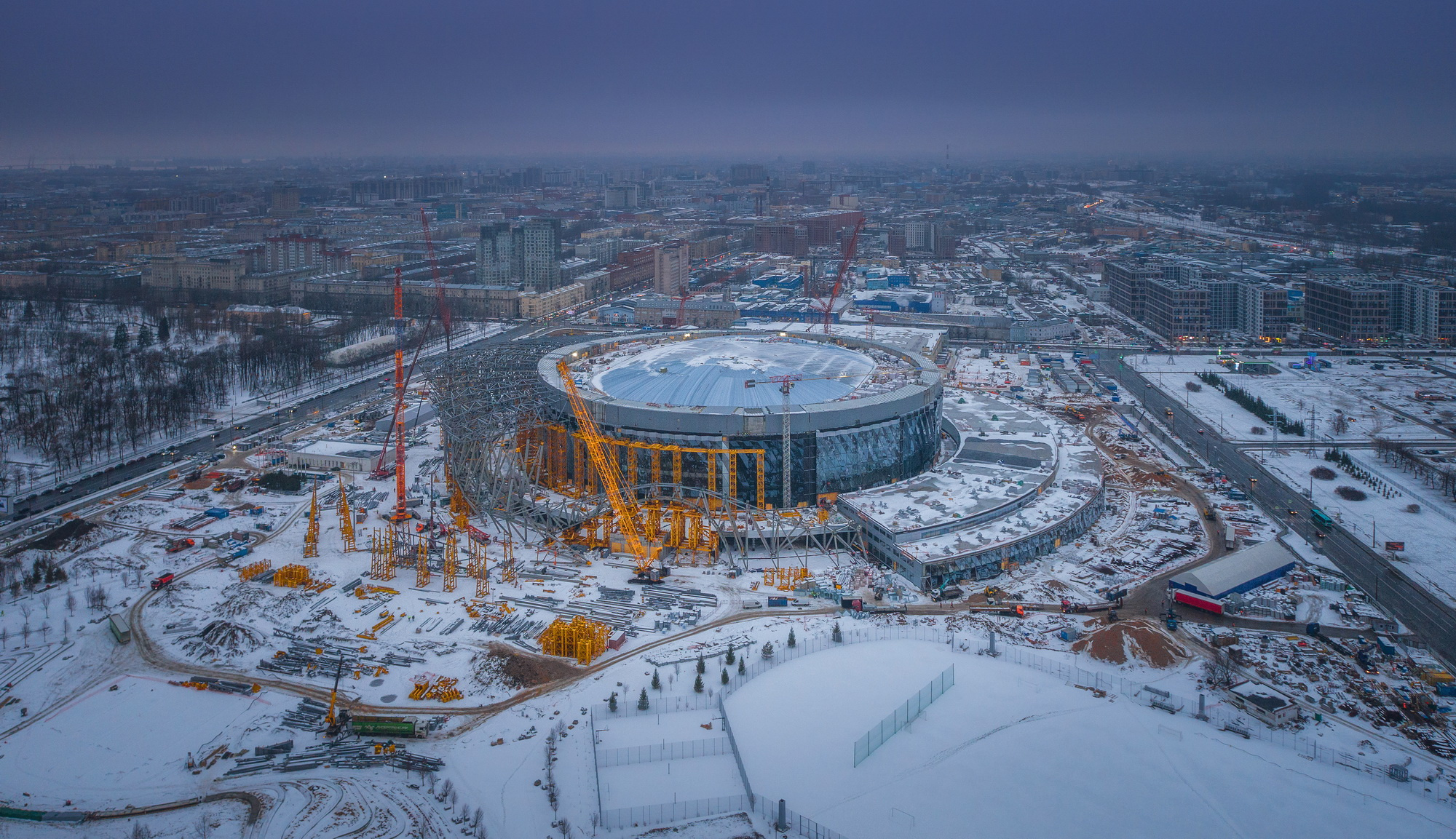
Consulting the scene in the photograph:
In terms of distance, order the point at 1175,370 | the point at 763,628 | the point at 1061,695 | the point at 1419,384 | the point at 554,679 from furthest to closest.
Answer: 1. the point at 1175,370
2. the point at 1419,384
3. the point at 763,628
4. the point at 554,679
5. the point at 1061,695

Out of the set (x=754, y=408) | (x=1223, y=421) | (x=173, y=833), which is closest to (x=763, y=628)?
(x=754, y=408)

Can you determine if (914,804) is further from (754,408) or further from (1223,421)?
(1223,421)

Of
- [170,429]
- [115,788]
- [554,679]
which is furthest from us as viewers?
[170,429]

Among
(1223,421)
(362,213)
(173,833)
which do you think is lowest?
(173,833)

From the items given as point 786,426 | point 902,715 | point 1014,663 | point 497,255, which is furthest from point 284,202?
point 902,715

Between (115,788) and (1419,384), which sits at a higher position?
(1419,384)

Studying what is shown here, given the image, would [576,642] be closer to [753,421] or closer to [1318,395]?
[753,421]

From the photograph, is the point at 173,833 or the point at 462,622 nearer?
the point at 173,833
